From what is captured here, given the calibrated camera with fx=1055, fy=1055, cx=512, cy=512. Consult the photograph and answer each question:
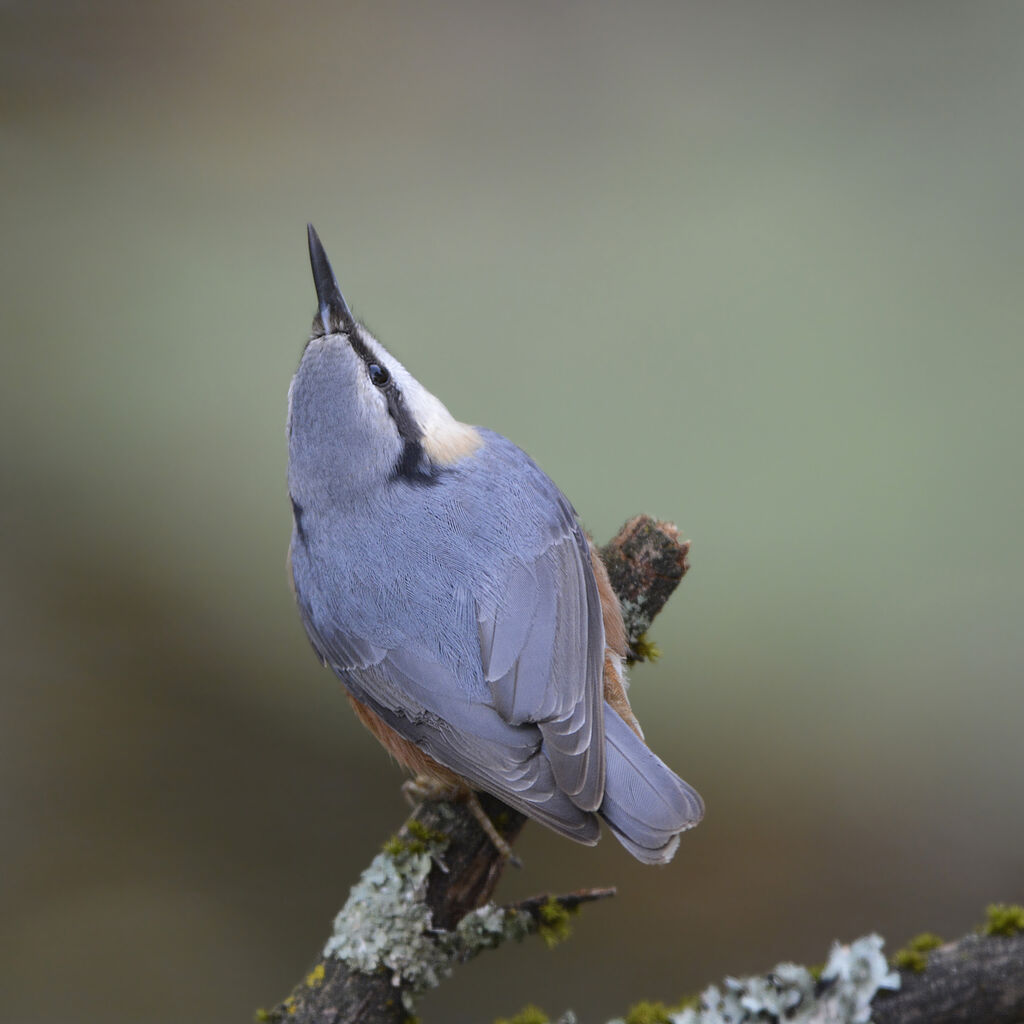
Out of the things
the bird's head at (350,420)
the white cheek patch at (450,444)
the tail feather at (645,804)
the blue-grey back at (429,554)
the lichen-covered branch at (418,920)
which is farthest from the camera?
the white cheek patch at (450,444)

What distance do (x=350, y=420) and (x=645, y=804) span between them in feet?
3.69

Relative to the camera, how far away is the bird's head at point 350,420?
8.32 feet

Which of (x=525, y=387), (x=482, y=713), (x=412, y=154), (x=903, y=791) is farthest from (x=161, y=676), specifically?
(x=903, y=791)

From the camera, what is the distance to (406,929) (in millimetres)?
2234

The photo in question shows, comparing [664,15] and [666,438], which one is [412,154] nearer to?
[664,15]

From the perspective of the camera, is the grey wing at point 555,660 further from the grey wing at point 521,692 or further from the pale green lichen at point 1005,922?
the pale green lichen at point 1005,922

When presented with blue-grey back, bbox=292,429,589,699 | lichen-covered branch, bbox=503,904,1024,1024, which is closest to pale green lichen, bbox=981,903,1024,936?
lichen-covered branch, bbox=503,904,1024,1024

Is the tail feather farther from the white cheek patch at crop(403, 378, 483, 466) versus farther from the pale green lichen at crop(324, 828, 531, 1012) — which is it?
the white cheek patch at crop(403, 378, 483, 466)

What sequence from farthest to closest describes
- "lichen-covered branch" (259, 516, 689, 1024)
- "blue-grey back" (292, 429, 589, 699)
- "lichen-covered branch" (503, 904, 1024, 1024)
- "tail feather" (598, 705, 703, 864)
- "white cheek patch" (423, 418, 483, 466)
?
1. "white cheek patch" (423, 418, 483, 466)
2. "blue-grey back" (292, 429, 589, 699)
3. "lichen-covered branch" (259, 516, 689, 1024)
4. "tail feather" (598, 705, 703, 864)
5. "lichen-covered branch" (503, 904, 1024, 1024)

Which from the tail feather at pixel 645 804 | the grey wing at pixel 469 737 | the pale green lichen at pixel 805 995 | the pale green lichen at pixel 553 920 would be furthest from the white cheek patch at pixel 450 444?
the pale green lichen at pixel 805 995

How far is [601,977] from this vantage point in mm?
3711

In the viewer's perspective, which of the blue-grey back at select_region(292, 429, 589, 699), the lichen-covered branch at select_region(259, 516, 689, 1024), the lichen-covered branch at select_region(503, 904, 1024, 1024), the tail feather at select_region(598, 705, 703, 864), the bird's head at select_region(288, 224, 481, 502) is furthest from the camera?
the bird's head at select_region(288, 224, 481, 502)

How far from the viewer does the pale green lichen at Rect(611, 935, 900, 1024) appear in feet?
5.51

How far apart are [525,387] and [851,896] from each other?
2117 mm
